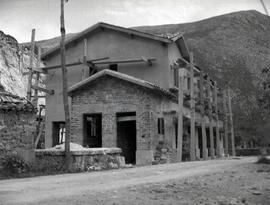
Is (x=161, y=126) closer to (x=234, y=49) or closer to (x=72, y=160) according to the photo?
(x=72, y=160)

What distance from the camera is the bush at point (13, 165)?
1324 cm

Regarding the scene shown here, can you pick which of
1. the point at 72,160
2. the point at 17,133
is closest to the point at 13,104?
the point at 17,133

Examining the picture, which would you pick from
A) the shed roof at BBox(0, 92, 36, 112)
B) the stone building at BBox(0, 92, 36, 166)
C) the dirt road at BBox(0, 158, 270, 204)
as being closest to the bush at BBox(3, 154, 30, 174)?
the stone building at BBox(0, 92, 36, 166)

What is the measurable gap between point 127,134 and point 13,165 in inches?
428

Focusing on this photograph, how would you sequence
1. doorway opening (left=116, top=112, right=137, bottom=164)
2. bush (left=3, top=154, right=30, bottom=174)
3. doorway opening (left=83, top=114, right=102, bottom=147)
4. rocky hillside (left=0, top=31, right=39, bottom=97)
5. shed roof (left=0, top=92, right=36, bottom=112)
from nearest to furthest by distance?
1. bush (left=3, top=154, right=30, bottom=174)
2. shed roof (left=0, top=92, right=36, bottom=112)
3. doorway opening (left=116, top=112, right=137, bottom=164)
4. doorway opening (left=83, top=114, right=102, bottom=147)
5. rocky hillside (left=0, top=31, right=39, bottom=97)

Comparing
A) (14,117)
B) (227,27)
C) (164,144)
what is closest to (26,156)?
(14,117)

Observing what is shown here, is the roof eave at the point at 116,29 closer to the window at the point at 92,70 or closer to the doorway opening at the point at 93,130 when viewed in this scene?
the window at the point at 92,70

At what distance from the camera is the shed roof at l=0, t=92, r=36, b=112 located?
13708 mm

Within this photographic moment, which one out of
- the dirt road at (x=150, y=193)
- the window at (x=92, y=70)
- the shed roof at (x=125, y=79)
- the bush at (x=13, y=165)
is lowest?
the dirt road at (x=150, y=193)

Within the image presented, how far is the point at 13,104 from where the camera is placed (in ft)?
45.7

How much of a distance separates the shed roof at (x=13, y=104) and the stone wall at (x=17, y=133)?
0.47ft

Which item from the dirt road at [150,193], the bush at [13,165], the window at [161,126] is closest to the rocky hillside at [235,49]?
the window at [161,126]

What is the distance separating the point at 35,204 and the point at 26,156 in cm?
781

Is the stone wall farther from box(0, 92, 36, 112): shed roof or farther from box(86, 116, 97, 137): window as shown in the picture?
box(86, 116, 97, 137): window
